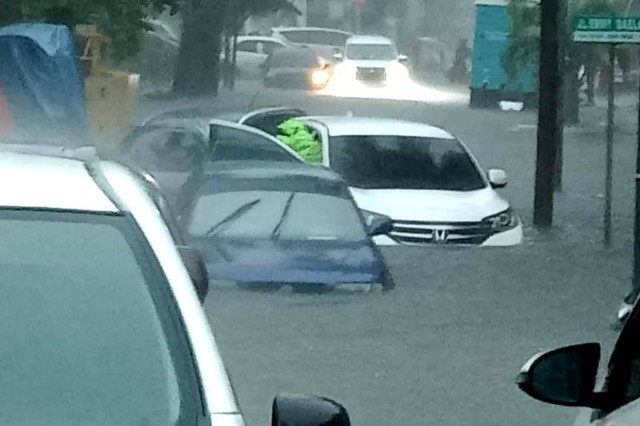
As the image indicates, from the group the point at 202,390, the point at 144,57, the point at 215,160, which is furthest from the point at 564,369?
the point at 144,57

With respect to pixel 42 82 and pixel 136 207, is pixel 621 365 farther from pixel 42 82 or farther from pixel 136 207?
pixel 42 82

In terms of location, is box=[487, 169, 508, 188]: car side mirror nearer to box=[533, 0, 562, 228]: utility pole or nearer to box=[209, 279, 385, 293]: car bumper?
box=[533, 0, 562, 228]: utility pole

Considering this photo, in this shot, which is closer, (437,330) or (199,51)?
(437,330)

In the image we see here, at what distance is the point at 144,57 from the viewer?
180ft

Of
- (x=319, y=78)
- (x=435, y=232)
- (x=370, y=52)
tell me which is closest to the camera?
(x=435, y=232)

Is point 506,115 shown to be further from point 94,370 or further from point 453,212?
point 94,370

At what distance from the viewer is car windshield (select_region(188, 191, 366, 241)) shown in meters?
15.8

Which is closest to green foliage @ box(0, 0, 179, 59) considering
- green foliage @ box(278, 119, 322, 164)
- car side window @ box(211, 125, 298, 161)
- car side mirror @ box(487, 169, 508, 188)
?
green foliage @ box(278, 119, 322, 164)

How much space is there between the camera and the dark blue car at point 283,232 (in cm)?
1542

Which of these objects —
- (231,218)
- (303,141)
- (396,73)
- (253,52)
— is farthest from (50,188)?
(253,52)

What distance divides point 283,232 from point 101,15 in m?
15.3

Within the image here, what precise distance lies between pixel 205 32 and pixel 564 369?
42.1 meters

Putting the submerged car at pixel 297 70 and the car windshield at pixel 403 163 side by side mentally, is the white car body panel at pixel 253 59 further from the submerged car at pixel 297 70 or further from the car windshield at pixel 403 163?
the car windshield at pixel 403 163

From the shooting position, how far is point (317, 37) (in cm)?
6756
